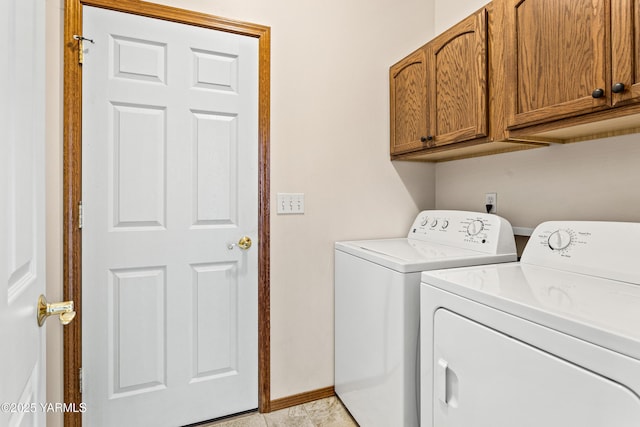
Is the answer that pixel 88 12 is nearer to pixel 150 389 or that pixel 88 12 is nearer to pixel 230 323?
pixel 230 323

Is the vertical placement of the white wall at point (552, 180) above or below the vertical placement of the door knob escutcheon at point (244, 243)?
above

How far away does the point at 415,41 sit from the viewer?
2162mm

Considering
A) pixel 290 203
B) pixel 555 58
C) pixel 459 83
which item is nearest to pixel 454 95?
pixel 459 83

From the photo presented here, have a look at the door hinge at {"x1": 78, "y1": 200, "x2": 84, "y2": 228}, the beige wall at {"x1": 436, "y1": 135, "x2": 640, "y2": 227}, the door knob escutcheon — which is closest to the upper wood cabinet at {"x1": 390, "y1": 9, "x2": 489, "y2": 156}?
the beige wall at {"x1": 436, "y1": 135, "x2": 640, "y2": 227}

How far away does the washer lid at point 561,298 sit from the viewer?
0.71m

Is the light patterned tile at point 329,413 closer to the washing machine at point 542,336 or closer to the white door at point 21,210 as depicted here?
the washing machine at point 542,336

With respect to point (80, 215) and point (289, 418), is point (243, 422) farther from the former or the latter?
point (80, 215)

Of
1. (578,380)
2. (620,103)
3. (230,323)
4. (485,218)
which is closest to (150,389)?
(230,323)

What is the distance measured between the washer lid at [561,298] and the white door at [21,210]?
1053mm

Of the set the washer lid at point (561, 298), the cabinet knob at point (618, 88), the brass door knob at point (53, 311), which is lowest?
the washer lid at point (561, 298)

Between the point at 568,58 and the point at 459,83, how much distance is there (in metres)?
0.48

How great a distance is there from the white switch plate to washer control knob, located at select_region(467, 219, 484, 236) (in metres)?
0.89

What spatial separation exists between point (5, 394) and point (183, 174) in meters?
1.27

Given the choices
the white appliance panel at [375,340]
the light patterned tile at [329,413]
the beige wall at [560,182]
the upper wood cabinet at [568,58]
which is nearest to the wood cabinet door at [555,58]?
the upper wood cabinet at [568,58]
